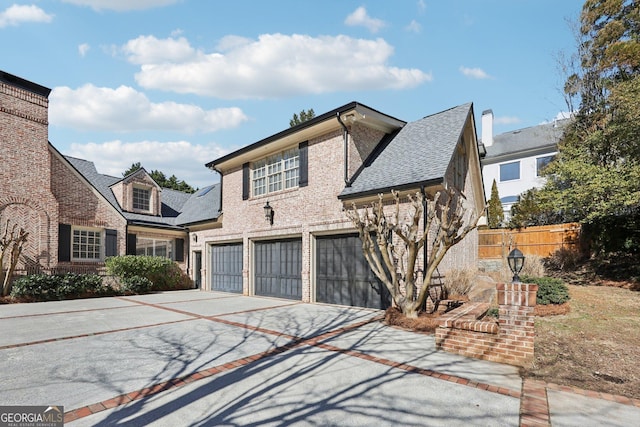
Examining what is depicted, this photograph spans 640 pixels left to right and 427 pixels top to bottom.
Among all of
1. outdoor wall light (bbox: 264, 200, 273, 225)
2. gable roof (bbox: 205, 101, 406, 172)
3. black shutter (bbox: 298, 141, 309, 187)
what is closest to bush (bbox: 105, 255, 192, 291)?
gable roof (bbox: 205, 101, 406, 172)

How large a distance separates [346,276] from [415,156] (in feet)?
14.1

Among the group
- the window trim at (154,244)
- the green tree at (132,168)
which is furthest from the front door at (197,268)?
the green tree at (132,168)

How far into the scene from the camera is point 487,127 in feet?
99.4

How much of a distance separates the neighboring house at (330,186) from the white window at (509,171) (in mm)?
14259

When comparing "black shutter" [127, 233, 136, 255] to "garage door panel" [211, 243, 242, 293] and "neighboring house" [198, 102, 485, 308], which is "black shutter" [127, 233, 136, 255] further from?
"neighboring house" [198, 102, 485, 308]

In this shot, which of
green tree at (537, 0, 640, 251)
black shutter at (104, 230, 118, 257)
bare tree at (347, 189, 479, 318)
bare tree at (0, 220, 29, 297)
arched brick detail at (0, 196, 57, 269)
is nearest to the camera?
bare tree at (347, 189, 479, 318)

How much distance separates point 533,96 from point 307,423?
919 inches

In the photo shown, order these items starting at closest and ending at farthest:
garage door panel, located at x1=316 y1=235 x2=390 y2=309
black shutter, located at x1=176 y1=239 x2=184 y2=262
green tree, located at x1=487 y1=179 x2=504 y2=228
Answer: garage door panel, located at x1=316 y1=235 x2=390 y2=309 → black shutter, located at x1=176 y1=239 x2=184 y2=262 → green tree, located at x1=487 y1=179 x2=504 y2=228

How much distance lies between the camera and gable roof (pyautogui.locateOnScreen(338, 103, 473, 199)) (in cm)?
928

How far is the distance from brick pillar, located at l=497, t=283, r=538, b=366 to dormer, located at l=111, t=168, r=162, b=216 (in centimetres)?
1824

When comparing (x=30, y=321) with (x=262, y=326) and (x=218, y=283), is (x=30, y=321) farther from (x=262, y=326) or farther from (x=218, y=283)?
(x=218, y=283)

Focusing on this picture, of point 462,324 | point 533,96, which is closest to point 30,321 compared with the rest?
point 462,324

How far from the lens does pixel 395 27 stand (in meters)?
10.0

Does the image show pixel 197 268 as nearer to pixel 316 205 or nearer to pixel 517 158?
pixel 316 205
